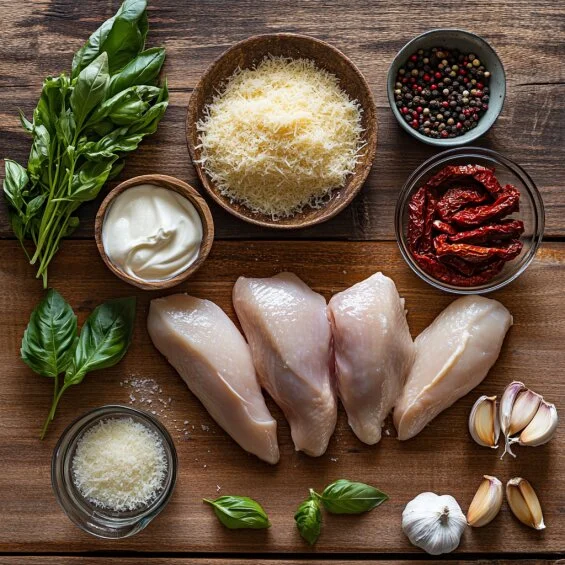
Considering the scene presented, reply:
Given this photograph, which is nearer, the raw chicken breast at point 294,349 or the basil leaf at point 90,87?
the basil leaf at point 90,87

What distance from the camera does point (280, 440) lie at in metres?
2.12

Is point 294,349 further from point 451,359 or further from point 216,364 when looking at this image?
point 451,359

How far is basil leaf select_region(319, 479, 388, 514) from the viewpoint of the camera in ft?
6.72

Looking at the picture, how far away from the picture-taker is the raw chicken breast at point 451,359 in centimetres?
205

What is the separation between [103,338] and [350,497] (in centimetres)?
81

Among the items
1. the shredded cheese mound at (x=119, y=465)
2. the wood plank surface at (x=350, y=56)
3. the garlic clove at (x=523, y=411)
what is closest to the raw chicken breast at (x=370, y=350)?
the wood plank surface at (x=350, y=56)

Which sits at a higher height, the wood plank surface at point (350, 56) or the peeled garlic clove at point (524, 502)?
the wood plank surface at point (350, 56)

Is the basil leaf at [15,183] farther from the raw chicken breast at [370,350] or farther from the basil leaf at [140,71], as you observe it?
the raw chicken breast at [370,350]

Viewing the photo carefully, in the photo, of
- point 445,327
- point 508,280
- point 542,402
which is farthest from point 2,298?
point 542,402

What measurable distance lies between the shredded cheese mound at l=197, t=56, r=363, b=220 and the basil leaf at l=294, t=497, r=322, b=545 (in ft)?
2.60

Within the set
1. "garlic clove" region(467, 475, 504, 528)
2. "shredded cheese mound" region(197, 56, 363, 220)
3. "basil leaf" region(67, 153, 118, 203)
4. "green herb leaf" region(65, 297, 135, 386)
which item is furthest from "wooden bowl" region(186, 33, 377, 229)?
"garlic clove" region(467, 475, 504, 528)

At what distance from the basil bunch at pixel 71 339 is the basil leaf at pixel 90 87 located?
0.51 metres

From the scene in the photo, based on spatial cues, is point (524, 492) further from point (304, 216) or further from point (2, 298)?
point (2, 298)

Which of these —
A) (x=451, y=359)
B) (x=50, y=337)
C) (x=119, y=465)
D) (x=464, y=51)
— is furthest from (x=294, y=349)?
(x=464, y=51)
